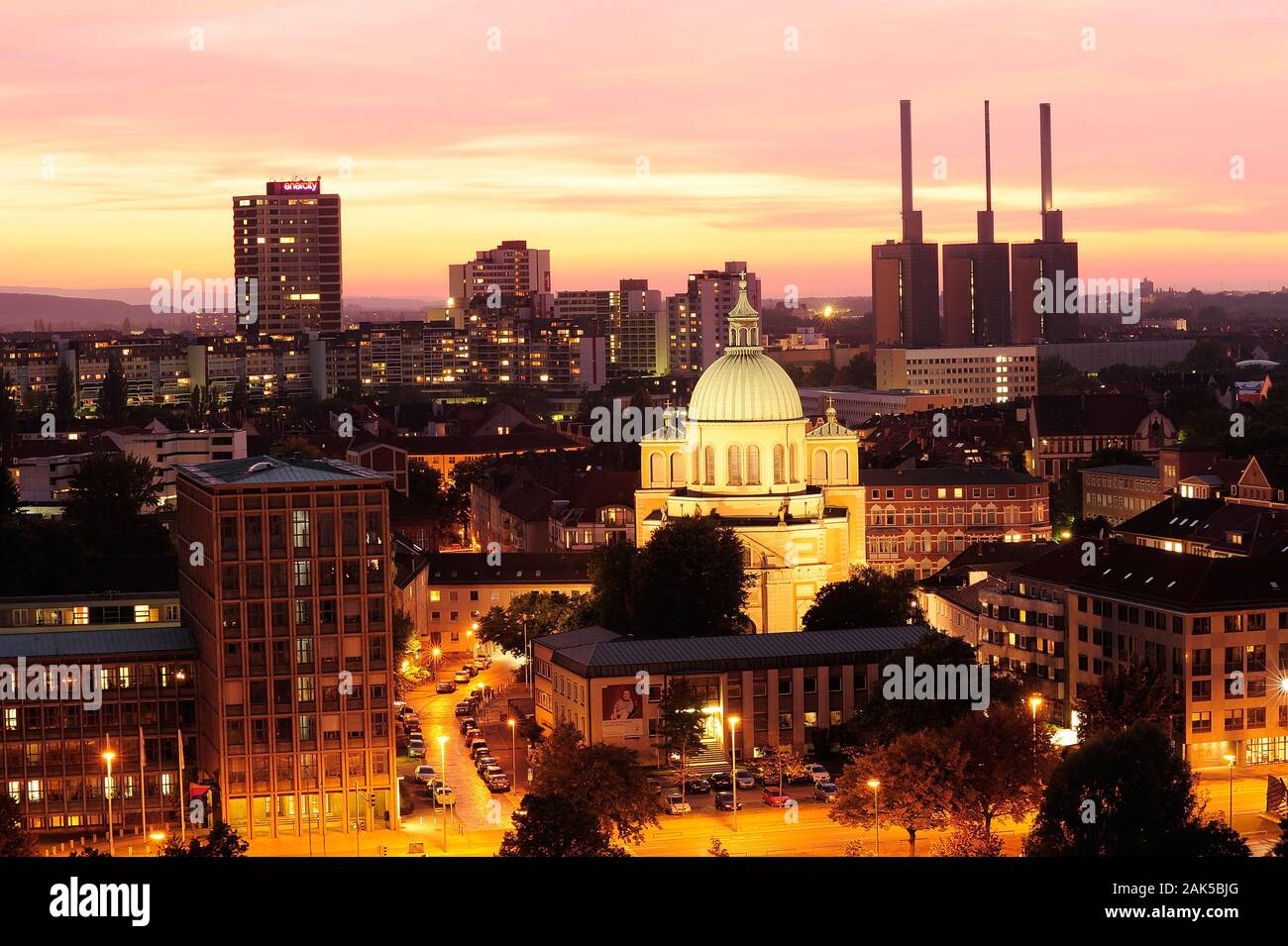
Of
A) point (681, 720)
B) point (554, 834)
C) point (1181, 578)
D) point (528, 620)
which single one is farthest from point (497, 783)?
point (528, 620)

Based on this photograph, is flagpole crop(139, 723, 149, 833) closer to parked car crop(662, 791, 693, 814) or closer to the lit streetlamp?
the lit streetlamp

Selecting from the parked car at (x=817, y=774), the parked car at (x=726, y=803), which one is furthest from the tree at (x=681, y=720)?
the parked car at (x=817, y=774)

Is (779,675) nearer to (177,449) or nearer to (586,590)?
(586,590)

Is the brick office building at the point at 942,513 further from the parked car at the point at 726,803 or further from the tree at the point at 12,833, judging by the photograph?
the tree at the point at 12,833

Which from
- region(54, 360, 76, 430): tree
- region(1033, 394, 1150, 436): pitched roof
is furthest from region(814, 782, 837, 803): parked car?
region(54, 360, 76, 430): tree

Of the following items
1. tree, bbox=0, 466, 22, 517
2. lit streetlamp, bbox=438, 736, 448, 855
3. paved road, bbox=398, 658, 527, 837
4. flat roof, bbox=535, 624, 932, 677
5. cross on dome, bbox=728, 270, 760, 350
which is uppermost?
cross on dome, bbox=728, 270, 760, 350

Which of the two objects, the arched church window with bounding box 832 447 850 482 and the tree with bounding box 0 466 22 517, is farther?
the tree with bounding box 0 466 22 517

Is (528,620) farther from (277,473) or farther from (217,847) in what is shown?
(217,847)
